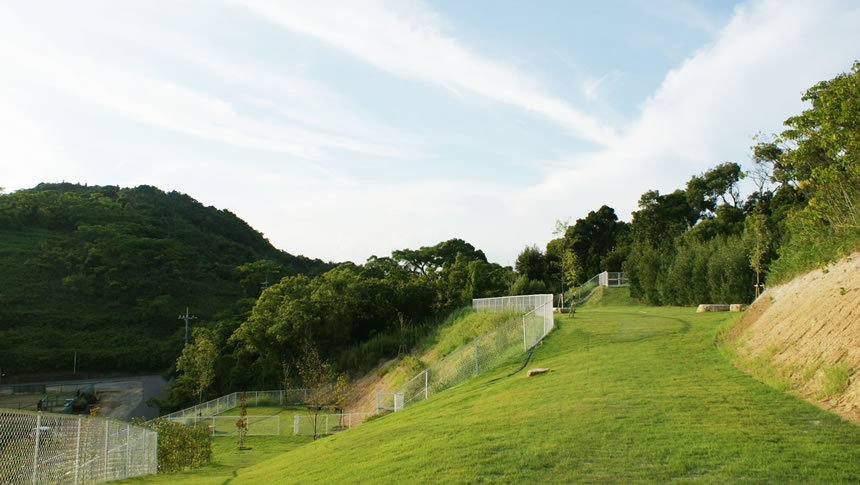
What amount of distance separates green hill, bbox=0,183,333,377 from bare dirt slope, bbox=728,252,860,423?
51836 millimetres

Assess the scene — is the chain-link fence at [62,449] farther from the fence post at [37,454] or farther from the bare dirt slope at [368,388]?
the bare dirt slope at [368,388]

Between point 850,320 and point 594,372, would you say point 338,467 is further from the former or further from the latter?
point 850,320

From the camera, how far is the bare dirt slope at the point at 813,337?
33.3ft

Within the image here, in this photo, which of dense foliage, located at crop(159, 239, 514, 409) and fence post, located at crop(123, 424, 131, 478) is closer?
fence post, located at crop(123, 424, 131, 478)

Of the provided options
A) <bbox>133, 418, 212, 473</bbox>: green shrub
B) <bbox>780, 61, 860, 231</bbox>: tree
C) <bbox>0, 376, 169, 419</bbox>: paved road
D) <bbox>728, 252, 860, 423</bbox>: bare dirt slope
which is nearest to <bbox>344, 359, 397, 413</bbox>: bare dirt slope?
<bbox>133, 418, 212, 473</bbox>: green shrub

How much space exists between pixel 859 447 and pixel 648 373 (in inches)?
261

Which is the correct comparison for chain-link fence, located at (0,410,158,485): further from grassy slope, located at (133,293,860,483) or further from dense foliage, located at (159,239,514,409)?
dense foliage, located at (159,239,514,409)

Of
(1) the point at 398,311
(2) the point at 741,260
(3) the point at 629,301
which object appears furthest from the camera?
(1) the point at 398,311

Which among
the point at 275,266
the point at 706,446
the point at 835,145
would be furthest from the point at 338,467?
the point at 275,266

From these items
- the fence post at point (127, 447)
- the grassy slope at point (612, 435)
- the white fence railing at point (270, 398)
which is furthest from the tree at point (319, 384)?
the grassy slope at point (612, 435)

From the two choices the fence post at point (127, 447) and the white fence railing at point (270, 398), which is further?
the white fence railing at point (270, 398)

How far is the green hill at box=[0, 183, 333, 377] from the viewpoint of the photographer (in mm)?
60969

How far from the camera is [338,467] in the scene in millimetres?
10375

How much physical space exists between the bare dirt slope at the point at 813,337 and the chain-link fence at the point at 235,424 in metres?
23.6
